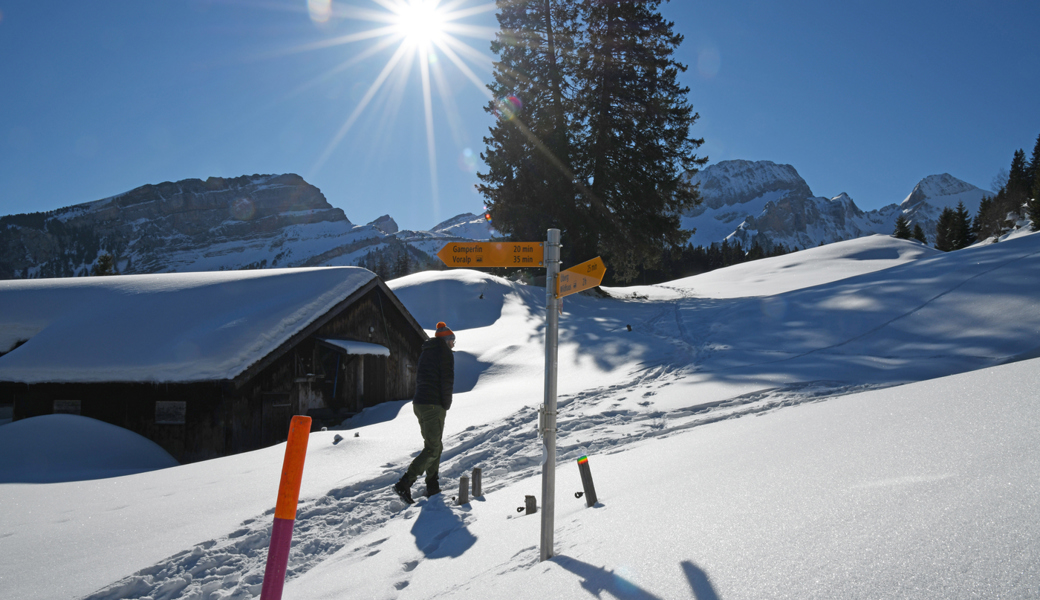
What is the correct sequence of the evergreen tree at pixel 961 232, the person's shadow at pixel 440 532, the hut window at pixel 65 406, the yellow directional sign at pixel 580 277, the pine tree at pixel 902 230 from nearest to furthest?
the yellow directional sign at pixel 580 277 → the person's shadow at pixel 440 532 → the hut window at pixel 65 406 → the evergreen tree at pixel 961 232 → the pine tree at pixel 902 230

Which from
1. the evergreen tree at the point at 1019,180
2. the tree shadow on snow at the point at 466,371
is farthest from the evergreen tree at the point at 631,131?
the evergreen tree at the point at 1019,180

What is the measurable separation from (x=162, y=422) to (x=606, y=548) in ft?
38.6

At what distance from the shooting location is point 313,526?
16.0 ft

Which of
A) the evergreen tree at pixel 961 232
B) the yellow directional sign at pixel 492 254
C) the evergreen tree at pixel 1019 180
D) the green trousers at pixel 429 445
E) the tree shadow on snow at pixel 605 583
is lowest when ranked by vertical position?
the green trousers at pixel 429 445

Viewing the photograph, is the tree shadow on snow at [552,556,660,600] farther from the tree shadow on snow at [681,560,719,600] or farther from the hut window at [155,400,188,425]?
the hut window at [155,400,188,425]

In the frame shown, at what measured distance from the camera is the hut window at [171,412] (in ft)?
36.4

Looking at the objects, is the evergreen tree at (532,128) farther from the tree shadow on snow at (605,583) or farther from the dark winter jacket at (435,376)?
the tree shadow on snow at (605,583)

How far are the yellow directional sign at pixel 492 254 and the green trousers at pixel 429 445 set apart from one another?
8.57 ft

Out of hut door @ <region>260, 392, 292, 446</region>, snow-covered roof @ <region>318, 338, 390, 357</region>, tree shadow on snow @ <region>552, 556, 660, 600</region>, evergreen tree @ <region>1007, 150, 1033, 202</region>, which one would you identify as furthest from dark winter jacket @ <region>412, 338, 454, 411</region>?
evergreen tree @ <region>1007, 150, 1033, 202</region>

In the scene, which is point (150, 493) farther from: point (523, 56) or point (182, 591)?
point (523, 56)

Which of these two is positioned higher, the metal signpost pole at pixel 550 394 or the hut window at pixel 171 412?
the metal signpost pole at pixel 550 394

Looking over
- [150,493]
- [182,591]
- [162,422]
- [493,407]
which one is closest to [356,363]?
[162,422]

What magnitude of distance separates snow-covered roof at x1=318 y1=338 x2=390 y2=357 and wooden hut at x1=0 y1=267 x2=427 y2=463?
0.05 m

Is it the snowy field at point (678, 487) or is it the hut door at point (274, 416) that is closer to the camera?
the snowy field at point (678, 487)
